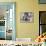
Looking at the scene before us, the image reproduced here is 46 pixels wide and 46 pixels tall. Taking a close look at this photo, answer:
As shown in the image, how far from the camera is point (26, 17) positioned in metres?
4.64

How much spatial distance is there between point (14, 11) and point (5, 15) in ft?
1.14

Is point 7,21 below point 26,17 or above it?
below

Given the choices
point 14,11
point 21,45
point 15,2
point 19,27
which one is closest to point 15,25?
point 19,27

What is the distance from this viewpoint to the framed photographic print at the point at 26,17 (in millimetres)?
4614

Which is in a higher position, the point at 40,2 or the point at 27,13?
the point at 40,2

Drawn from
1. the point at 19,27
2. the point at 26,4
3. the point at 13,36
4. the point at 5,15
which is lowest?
the point at 13,36

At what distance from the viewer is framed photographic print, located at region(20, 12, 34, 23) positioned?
461cm

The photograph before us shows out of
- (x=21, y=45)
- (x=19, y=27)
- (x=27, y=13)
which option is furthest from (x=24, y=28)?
(x=21, y=45)

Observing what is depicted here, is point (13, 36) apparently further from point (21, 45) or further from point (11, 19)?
point (21, 45)

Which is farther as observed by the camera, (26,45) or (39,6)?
(39,6)

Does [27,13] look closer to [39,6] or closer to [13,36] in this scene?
[39,6]

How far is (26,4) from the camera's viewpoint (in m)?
4.63

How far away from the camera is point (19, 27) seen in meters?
4.61

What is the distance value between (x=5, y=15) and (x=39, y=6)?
1.17 metres
